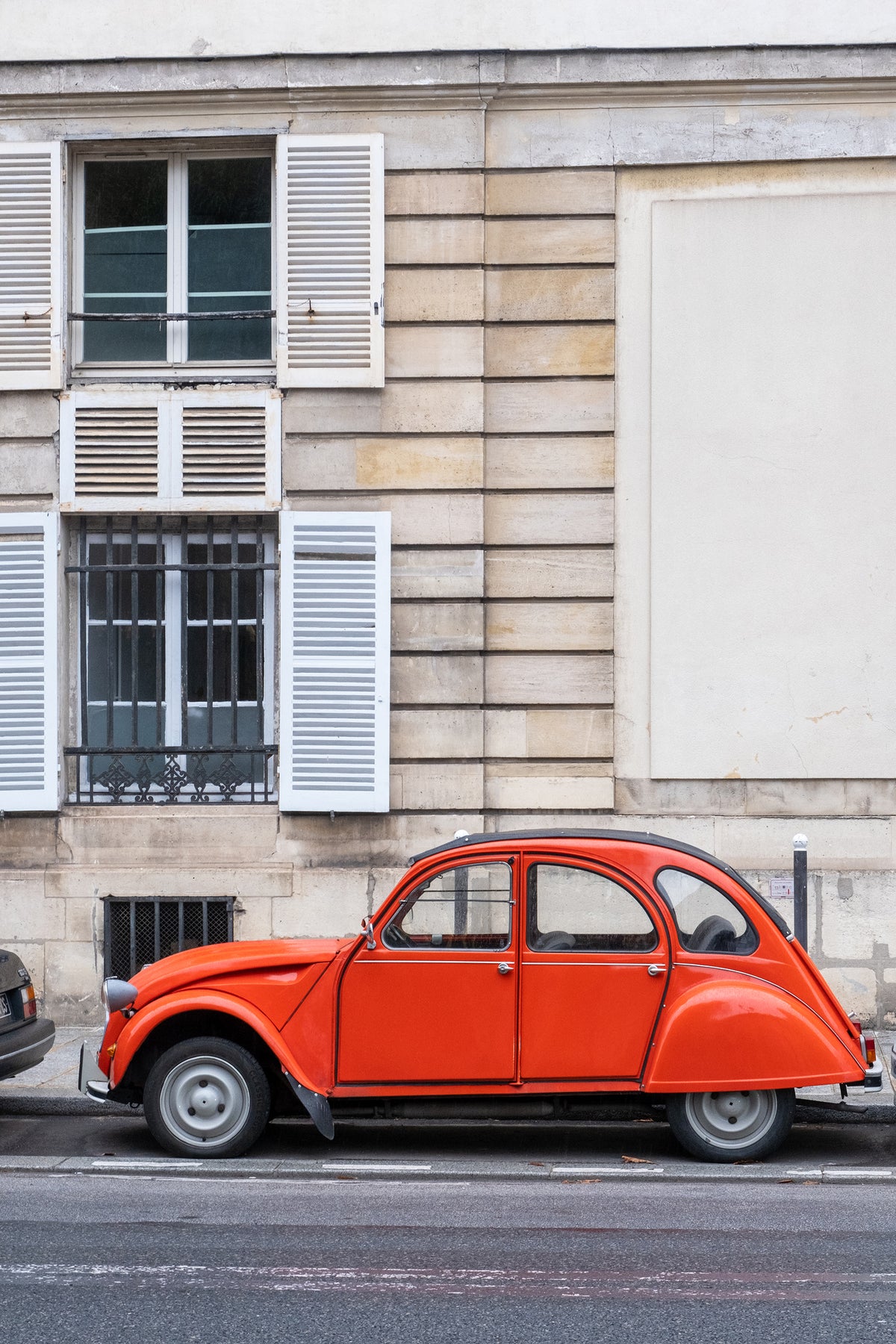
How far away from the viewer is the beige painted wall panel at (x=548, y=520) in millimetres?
11047

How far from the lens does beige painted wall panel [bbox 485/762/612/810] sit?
431 inches

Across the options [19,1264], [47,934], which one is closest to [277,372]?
[47,934]

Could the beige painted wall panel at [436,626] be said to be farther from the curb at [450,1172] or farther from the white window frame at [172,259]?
the curb at [450,1172]

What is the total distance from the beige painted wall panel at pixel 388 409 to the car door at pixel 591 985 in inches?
198

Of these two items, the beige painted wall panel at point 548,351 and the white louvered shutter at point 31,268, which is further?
the white louvered shutter at point 31,268

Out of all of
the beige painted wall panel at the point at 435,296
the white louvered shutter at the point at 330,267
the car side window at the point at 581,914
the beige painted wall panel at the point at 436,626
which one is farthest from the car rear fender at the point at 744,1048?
the beige painted wall panel at the point at 435,296

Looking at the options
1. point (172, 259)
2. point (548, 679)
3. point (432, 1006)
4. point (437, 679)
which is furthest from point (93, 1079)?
point (172, 259)

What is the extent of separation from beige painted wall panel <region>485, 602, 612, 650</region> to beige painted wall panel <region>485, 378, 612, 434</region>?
1352 mm

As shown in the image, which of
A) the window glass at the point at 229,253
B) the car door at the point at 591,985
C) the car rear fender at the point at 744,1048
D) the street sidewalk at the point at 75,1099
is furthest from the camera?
the window glass at the point at 229,253

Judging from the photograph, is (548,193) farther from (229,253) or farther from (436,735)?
(436,735)

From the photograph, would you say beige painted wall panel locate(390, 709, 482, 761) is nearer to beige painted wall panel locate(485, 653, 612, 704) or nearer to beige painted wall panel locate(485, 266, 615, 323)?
beige painted wall panel locate(485, 653, 612, 704)

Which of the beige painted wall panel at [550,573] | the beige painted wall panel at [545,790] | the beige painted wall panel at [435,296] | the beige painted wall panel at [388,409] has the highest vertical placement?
the beige painted wall panel at [435,296]

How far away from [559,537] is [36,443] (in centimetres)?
412

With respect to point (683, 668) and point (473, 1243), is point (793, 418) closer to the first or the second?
point (683, 668)
